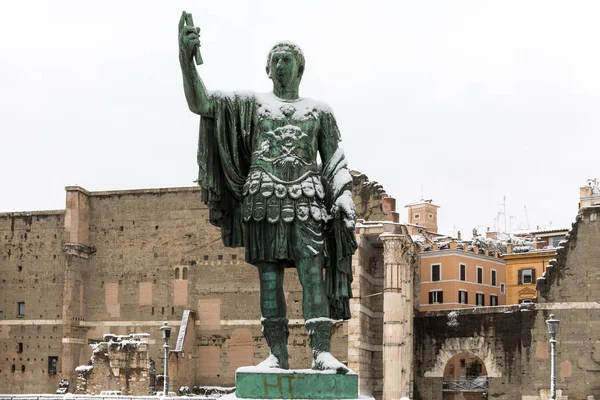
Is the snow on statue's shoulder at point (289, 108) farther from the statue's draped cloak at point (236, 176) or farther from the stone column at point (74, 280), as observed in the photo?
the stone column at point (74, 280)

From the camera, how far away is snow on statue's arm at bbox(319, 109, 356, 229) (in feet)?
19.8

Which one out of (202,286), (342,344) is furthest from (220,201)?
(202,286)

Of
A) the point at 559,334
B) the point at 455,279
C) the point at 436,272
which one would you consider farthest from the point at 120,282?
the point at 559,334

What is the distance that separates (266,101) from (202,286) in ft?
111

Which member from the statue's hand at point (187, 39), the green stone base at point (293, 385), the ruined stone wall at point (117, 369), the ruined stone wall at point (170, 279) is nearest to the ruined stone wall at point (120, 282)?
the ruined stone wall at point (170, 279)

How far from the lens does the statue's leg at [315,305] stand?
5984 mm

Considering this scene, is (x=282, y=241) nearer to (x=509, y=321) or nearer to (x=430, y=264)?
(x=509, y=321)

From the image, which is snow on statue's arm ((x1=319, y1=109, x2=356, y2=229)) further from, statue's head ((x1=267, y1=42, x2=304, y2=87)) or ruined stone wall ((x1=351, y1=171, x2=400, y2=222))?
ruined stone wall ((x1=351, y1=171, x2=400, y2=222))

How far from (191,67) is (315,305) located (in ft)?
5.16

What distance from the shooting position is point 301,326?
38.0m

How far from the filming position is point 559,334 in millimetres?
35281

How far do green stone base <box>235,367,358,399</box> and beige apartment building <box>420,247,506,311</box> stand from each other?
4149 centimetres

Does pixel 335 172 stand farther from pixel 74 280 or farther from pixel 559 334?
pixel 74 280

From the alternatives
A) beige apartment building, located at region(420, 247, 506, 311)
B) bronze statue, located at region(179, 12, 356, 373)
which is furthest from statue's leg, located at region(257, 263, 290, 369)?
beige apartment building, located at region(420, 247, 506, 311)
